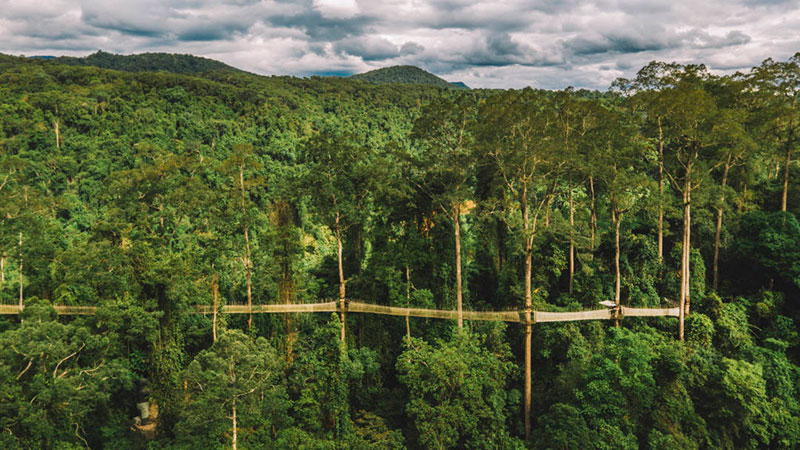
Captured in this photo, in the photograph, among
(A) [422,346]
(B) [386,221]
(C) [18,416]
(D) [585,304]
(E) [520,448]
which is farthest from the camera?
(B) [386,221]

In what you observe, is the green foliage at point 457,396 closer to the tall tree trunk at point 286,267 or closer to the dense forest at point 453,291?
the dense forest at point 453,291

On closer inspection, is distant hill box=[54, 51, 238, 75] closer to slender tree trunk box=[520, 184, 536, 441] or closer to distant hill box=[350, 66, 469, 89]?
distant hill box=[350, 66, 469, 89]

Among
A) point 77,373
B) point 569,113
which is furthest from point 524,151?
point 77,373

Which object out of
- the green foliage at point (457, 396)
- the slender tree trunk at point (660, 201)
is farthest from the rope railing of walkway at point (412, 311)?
the slender tree trunk at point (660, 201)

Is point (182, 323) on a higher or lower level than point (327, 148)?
lower

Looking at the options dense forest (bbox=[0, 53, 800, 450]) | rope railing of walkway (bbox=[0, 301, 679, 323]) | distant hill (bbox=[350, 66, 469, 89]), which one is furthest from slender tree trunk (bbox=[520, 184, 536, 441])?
distant hill (bbox=[350, 66, 469, 89])

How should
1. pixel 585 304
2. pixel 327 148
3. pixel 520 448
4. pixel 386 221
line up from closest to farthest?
1. pixel 520 448
2. pixel 327 148
3. pixel 585 304
4. pixel 386 221

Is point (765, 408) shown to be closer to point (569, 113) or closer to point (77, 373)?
point (569, 113)
